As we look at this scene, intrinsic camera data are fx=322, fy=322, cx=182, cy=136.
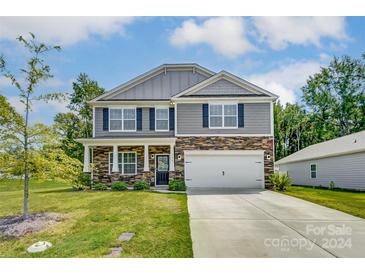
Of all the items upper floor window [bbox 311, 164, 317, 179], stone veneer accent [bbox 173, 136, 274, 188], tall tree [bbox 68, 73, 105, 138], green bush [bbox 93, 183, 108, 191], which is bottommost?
green bush [bbox 93, 183, 108, 191]

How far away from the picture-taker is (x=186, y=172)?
16922 mm

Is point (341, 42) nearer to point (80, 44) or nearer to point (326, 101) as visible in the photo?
point (80, 44)

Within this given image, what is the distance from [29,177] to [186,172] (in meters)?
9.20

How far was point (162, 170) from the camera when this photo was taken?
17766 mm

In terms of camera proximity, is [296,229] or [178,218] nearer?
[296,229]

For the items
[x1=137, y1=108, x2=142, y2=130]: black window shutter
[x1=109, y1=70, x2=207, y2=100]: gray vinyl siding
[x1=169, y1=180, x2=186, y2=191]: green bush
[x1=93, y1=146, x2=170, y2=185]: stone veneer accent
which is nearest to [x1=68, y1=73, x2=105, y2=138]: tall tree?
[x1=109, y1=70, x2=207, y2=100]: gray vinyl siding

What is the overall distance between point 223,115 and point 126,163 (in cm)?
587

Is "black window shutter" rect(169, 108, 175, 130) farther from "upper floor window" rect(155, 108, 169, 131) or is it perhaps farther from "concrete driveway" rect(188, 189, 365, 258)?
"concrete driveway" rect(188, 189, 365, 258)

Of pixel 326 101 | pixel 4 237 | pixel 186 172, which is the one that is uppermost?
pixel 326 101

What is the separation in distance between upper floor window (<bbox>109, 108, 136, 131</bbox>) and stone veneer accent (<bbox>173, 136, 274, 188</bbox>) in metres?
2.93

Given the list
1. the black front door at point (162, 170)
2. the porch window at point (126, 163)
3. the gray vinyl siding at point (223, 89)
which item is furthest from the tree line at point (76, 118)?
the gray vinyl siding at point (223, 89)

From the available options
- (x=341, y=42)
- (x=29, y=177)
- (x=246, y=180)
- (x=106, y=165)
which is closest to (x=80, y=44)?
(x=29, y=177)

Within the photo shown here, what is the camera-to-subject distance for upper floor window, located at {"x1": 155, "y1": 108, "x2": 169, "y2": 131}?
59.0 ft

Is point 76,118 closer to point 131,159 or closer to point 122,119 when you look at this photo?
point 122,119
